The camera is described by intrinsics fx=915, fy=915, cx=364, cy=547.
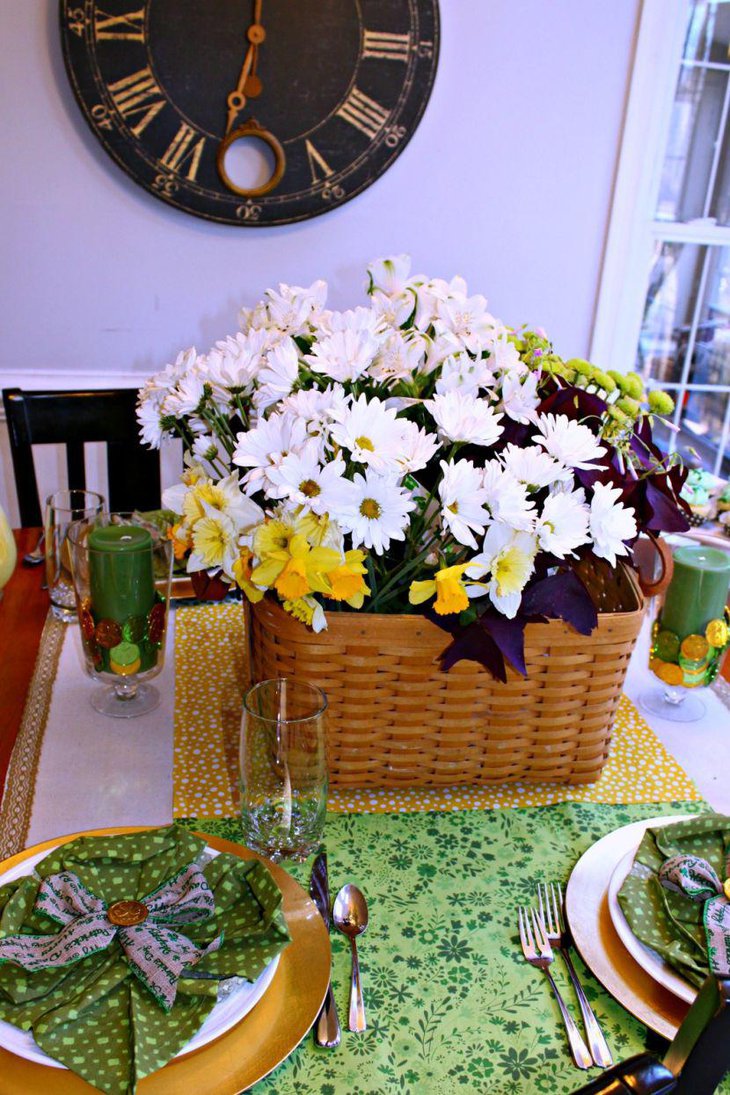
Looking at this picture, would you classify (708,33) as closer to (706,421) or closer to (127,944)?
(706,421)

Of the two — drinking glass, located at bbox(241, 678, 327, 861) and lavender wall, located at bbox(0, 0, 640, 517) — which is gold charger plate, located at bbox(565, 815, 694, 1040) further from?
lavender wall, located at bbox(0, 0, 640, 517)

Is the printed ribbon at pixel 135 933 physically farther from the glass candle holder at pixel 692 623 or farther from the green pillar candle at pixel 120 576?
the glass candle holder at pixel 692 623

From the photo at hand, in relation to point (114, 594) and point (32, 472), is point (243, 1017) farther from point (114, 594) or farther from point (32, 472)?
point (32, 472)

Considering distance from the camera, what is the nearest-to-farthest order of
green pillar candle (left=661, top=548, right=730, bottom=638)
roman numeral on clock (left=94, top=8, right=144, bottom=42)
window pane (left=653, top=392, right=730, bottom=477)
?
green pillar candle (left=661, top=548, right=730, bottom=638) → roman numeral on clock (left=94, top=8, right=144, bottom=42) → window pane (left=653, top=392, right=730, bottom=477)

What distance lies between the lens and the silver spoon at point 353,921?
2.17 ft

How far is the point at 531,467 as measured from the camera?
2.47 ft

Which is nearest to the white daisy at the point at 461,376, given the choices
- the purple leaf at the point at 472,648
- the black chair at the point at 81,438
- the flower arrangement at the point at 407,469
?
the flower arrangement at the point at 407,469

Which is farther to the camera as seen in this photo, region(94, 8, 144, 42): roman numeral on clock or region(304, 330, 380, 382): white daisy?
region(94, 8, 144, 42): roman numeral on clock

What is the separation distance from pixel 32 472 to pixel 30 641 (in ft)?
1.90

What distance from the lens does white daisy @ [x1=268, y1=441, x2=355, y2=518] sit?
72 centimetres

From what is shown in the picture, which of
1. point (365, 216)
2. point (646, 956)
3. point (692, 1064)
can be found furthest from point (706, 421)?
point (692, 1064)

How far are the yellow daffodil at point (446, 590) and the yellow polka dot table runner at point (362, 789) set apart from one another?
24cm

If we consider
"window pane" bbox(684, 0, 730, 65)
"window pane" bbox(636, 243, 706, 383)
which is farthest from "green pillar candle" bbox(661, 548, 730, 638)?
"window pane" bbox(684, 0, 730, 65)

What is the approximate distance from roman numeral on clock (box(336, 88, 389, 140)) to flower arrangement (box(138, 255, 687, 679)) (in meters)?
1.41
